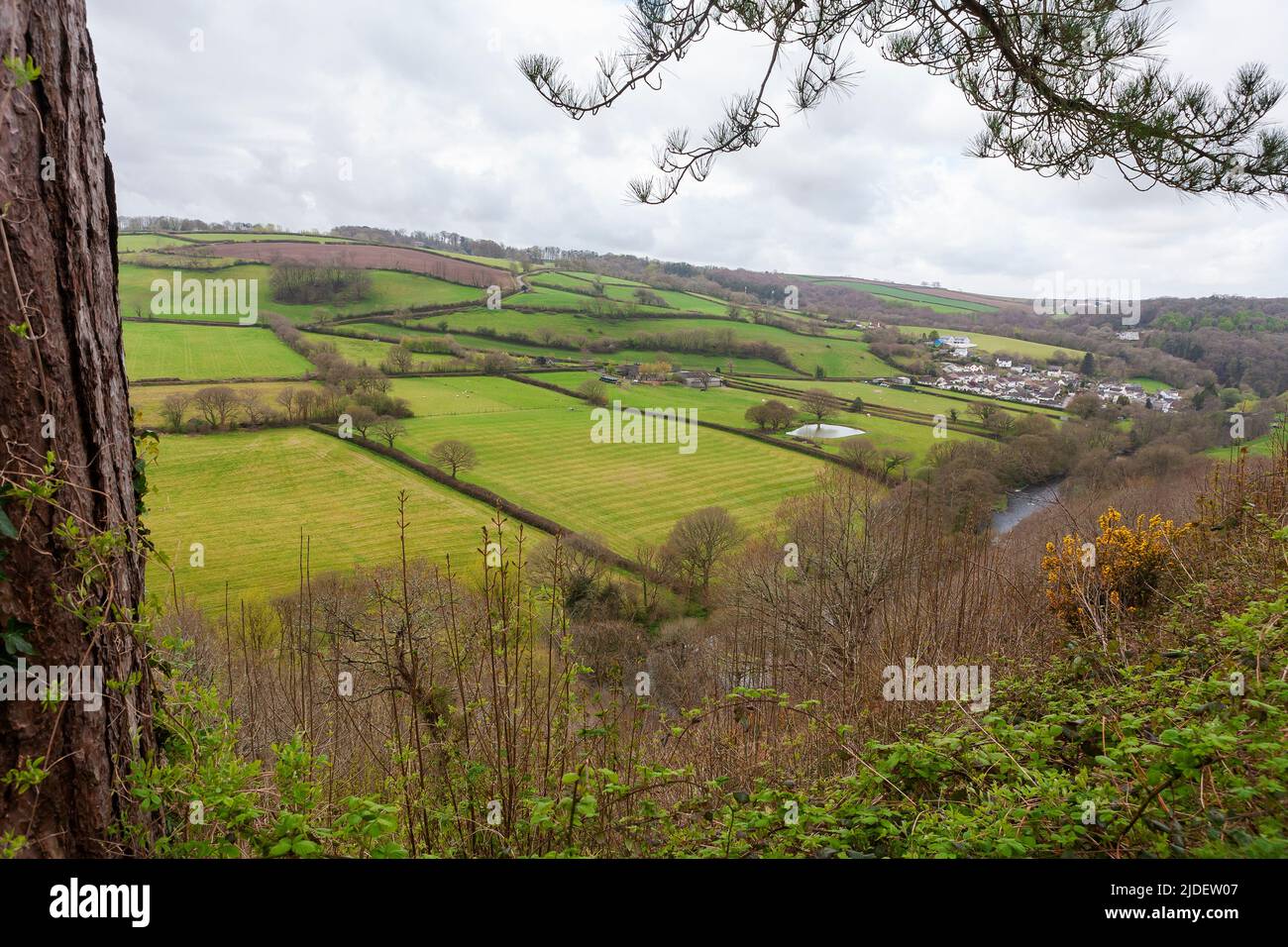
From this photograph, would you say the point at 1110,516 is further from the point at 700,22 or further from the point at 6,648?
the point at 6,648

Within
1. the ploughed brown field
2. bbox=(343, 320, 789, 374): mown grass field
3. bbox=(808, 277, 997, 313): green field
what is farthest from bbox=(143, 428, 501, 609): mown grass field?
bbox=(808, 277, 997, 313): green field

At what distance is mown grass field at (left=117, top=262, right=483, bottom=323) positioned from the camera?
4175 centimetres

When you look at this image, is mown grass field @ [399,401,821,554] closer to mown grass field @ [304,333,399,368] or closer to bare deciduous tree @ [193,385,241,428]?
mown grass field @ [304,333,399,368]

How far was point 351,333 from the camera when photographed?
49.5m

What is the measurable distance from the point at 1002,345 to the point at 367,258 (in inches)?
2296

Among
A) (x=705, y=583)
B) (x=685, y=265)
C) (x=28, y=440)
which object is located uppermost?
(x=685, y=265)

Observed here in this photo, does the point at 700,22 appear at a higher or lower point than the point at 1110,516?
higher

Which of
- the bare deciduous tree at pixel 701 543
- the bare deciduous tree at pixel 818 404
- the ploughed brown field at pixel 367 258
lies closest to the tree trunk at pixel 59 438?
the bare deciduous tree at pixel 701 543

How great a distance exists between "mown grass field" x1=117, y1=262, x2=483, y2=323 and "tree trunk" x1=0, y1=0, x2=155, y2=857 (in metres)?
45.0

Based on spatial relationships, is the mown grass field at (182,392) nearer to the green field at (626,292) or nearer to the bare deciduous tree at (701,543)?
the bare deciduous tree at (701,543)

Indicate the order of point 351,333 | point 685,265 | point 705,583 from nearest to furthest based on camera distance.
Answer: point 705,583, point 351,333, point 685,265

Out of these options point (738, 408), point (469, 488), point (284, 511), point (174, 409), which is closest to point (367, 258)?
point (174, 409)
